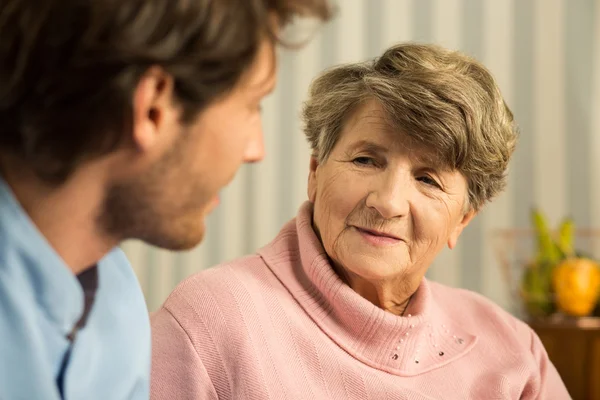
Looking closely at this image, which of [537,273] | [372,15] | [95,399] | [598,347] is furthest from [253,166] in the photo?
[95,399]

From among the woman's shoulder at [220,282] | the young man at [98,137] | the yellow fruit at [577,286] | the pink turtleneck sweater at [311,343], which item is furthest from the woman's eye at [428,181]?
the yellow fruit at [577,286]

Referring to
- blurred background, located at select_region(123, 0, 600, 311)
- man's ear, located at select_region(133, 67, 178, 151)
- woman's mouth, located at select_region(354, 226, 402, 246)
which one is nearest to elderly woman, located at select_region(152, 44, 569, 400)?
woman's mouth, located at select_region(354, 226, 402, 246)

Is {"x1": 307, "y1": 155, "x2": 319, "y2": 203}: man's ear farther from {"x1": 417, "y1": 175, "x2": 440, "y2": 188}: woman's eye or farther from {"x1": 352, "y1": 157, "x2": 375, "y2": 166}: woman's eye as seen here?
{"x1": 417, "y1": 175, "x2": 440, "y2": 188}: woman's eye

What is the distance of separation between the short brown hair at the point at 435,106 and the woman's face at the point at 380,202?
29 mm

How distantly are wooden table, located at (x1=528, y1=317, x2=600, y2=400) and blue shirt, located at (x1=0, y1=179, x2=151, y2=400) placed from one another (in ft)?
7.13

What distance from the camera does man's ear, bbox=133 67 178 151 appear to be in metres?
0.94

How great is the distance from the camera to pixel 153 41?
2.98 feet

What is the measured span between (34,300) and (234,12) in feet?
1.33

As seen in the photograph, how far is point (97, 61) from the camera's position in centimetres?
90

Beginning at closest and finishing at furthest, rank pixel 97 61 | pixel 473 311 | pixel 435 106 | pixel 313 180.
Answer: pixel 97 61
pixel 435 106
pixel 313 180
pixel 473 311

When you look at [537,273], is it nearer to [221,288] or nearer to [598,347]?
[598,347]

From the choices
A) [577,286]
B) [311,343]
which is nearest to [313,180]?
[311,343]

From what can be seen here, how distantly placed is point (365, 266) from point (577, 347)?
1694 mm

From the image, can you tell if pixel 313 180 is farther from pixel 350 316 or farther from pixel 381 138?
pixel 350 316
